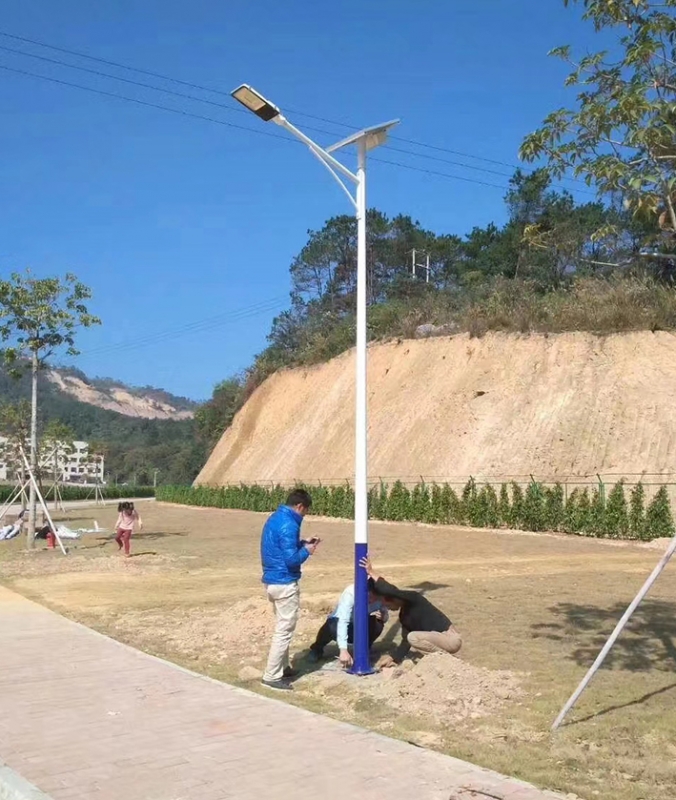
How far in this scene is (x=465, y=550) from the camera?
20.4 meters

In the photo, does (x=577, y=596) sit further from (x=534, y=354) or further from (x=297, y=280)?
(x=297, y=280)

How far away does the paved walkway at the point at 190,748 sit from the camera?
448 centimetres

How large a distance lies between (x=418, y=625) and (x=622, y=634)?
2.52 m

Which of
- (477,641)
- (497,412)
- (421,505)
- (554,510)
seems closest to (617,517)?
(554,510)

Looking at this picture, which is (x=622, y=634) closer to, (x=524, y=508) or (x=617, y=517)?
(x=617, y=517)

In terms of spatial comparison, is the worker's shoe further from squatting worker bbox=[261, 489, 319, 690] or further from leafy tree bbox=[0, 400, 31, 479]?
leafy tree bbox=[0, 400, 31, 479]

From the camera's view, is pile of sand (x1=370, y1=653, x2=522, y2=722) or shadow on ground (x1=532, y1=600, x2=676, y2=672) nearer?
pile of sand (x1=370, y1=653, x2=522, y2=722)

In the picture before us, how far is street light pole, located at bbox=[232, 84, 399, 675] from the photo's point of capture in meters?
7.30

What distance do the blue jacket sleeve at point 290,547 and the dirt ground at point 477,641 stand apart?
3.58ft

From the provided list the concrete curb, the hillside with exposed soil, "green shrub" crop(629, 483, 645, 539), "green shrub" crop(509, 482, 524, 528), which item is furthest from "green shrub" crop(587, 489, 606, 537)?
the concrete curb

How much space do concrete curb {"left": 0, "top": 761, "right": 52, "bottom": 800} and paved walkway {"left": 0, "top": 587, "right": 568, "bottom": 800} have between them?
0.27 ft

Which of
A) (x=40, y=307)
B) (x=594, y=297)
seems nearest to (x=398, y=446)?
(x=594, y=297)

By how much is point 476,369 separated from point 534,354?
9.47 ft

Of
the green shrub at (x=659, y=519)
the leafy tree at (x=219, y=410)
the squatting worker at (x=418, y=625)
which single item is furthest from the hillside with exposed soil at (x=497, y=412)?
the squatting worker at (x=418, y=625)
